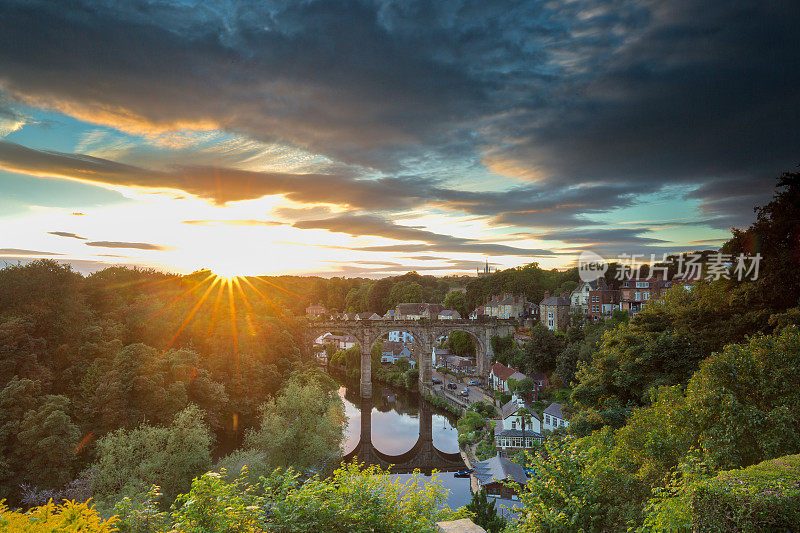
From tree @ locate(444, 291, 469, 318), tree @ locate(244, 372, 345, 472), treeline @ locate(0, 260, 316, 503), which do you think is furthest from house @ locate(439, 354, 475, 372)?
tree @ locate(244, 372, 345, 472)

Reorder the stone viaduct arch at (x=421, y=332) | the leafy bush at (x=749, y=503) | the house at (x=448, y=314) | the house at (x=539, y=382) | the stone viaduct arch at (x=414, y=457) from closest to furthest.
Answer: the leafy bush at (x=749, y=503)
the stone viaduct arch at (x=414, y=457)
the house at (x=539, y=382)
the stone viaduct arch at (x=421, y=332)
the house at (x=448, y=314)

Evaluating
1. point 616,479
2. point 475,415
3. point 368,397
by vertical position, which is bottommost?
point 368,397

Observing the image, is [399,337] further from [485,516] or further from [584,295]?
[485,516]

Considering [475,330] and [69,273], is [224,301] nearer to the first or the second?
[69,273]

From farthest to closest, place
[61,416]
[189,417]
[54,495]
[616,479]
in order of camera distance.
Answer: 1. [189,417]
2. [61,416]
3. [54,495]
4. [616,479]

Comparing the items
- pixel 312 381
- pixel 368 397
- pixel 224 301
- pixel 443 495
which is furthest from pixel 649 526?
pixel 368 397

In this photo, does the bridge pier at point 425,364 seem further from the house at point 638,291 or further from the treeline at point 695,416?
the treeline at point 695,416

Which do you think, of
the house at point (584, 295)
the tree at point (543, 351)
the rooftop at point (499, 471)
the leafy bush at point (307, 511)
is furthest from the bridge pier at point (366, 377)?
the leafy bush at point (307, 511)
